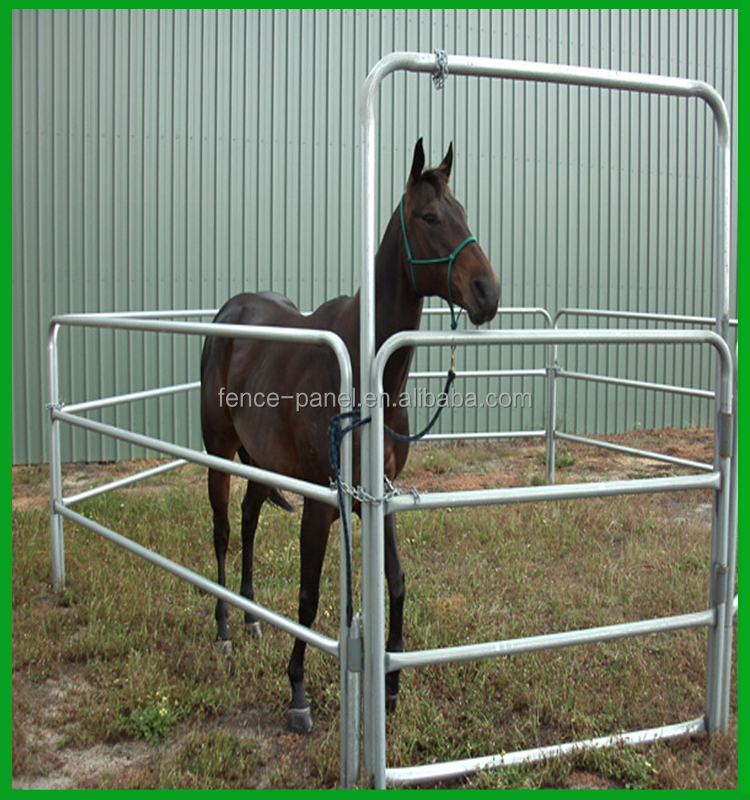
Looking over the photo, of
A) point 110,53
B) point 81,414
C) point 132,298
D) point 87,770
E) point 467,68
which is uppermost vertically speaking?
point 110,53

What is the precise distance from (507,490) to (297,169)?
5431 millimetres

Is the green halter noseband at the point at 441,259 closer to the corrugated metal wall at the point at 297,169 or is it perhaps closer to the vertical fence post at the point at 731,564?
the vertical fence post at the point at 731,564

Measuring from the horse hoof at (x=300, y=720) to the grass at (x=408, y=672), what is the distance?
0.15ft

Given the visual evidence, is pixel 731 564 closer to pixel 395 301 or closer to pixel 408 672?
pixel 408 672

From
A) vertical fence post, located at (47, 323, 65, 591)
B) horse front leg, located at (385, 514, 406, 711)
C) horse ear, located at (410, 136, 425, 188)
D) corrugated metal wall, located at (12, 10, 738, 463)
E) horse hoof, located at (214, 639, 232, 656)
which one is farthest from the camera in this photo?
corrugated metal wall, located at (12, 10, 738, 463)

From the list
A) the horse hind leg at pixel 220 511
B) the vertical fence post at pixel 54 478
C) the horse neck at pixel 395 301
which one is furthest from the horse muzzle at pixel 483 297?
the vertical fence post at pixel 54 478

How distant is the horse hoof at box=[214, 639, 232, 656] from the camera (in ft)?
10.7

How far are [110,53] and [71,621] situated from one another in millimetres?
4940

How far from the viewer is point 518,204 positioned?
7898mm

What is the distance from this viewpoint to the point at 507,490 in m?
2.29

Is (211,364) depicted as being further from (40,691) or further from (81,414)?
(81,414)

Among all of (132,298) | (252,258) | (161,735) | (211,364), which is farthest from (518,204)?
(161,735)

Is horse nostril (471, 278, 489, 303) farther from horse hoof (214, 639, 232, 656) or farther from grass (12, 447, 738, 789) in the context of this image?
horse hoof (214, 639, 232, 656)

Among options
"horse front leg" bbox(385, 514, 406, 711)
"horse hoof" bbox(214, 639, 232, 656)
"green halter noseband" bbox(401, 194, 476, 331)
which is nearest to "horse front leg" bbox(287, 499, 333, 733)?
"horse front leg" bbox(385, 514, 406, 711)
